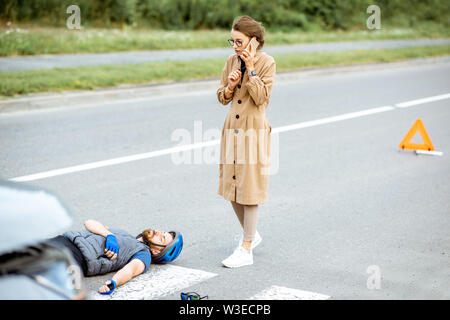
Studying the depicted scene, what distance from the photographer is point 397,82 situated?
54.7ft

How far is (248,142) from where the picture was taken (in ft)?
16.5

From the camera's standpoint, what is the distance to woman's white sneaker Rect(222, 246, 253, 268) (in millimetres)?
5148

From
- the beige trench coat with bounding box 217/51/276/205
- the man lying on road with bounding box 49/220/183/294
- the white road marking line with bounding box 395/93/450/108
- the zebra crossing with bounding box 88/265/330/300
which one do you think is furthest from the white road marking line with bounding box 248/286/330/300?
the white road marking line with bounding box 395/93/450/108

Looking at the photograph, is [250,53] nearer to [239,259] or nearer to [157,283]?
[239,259]

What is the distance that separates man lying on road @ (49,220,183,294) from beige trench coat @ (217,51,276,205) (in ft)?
2.18

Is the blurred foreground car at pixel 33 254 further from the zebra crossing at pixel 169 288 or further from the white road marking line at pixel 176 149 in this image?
the white road marking line at pixel 176 149

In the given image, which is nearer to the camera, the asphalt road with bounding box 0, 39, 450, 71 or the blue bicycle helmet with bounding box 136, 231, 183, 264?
the blue bicycle helmet with bounding box 136, 231, 183, 264

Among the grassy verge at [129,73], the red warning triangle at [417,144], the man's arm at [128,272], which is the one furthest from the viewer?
the grassy verge at [129,73]

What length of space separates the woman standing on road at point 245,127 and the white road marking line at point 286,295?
22.7 inches

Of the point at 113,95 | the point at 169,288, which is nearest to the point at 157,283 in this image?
the point at 169,288

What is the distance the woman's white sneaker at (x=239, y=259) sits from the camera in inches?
203

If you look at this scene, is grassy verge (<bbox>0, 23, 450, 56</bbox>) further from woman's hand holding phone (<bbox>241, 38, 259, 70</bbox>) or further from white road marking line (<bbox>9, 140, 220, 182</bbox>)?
woman's hand holding phone (<bbox>241, 38, 259, 70</bbox>)

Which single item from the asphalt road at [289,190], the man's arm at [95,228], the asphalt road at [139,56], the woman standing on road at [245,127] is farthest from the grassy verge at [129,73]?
the woman standing on road at [245,127]
